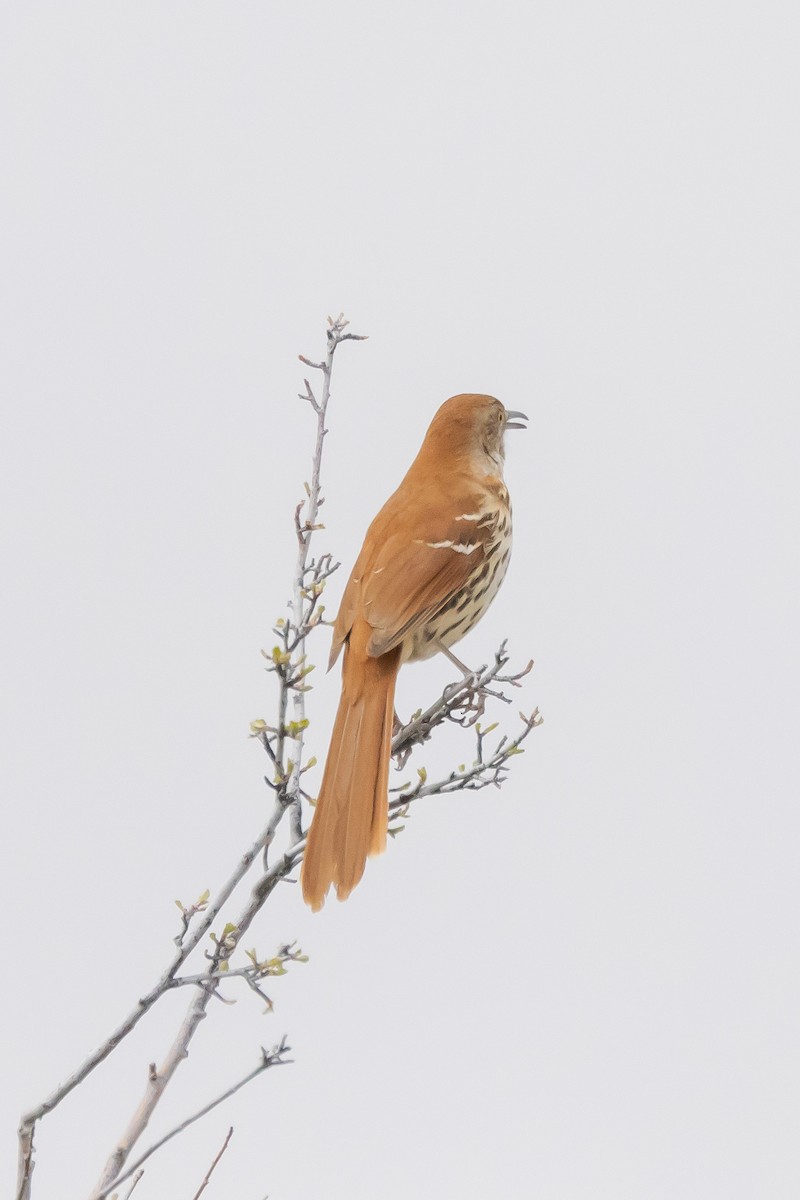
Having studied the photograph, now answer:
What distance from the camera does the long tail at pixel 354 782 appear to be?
3.32m

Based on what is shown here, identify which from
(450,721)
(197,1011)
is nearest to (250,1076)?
(197,1011)

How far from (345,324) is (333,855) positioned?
53.2 inches

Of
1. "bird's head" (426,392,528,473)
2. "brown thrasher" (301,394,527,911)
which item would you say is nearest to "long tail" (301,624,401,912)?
"brown thrasher" (301,394,527,911)

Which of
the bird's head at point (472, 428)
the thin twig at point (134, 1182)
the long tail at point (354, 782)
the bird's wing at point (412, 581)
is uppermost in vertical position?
the bird's head at point (472, 428)

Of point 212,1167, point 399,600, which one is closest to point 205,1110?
point 212,1167

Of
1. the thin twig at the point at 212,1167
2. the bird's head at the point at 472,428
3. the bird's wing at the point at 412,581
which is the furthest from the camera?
the bird's head at the point at 472,428

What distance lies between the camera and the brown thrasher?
345 cm

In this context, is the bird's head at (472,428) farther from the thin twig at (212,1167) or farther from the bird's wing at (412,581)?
the thin twig at (212,1167)

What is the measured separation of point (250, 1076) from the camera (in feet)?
8.97

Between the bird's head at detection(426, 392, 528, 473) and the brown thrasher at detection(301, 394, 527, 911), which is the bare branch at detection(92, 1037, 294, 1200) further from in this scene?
the bird's head at detection(426, 392, 528, 473)

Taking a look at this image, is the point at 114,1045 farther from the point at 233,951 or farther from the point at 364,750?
the point at 364,750

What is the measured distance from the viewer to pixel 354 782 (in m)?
3.65

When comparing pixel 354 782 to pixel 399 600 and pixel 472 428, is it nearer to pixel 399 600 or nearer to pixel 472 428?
pixel 399 600

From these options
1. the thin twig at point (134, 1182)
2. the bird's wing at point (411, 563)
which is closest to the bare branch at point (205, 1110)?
the thin twig at point (134, 1182)
